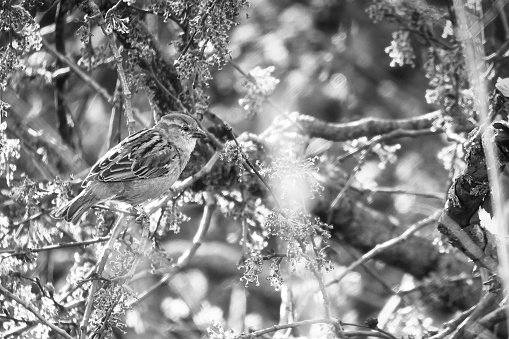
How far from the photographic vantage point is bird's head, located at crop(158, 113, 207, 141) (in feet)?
15.3

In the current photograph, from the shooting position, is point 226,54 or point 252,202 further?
point 252,202

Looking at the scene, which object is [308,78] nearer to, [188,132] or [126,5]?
[188,132]

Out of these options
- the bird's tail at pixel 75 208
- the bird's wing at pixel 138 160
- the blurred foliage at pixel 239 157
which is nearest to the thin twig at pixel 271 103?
the blurred foliage at pixel 239 157

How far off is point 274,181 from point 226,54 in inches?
27.2

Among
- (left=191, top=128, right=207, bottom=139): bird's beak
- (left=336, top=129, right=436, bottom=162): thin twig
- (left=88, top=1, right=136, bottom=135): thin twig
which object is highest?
(left=88, top=1, right=136, bottom=135): thin twig

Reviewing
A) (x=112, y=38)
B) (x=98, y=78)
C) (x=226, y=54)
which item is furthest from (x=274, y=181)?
(x=98, y=78)

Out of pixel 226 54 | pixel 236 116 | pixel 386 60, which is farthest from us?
pixel 386 60

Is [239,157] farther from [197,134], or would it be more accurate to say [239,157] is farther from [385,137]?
[385,137]

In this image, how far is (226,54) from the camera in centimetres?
378

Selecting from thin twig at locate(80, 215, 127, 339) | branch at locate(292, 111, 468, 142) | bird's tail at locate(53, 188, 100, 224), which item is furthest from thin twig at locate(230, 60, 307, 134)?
thin twig at locate(80, 215, 127, 339)

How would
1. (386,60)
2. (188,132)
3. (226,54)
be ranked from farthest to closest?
(386,60) → (188,132) → (226,54)

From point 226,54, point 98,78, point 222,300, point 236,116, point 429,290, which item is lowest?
point 222,300

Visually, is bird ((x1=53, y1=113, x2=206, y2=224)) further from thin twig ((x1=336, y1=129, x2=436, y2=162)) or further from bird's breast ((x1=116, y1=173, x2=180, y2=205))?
thin twig ((x1=336, y1=129, x2=436, y2=162))

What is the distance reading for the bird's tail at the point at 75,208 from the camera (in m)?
4.10
